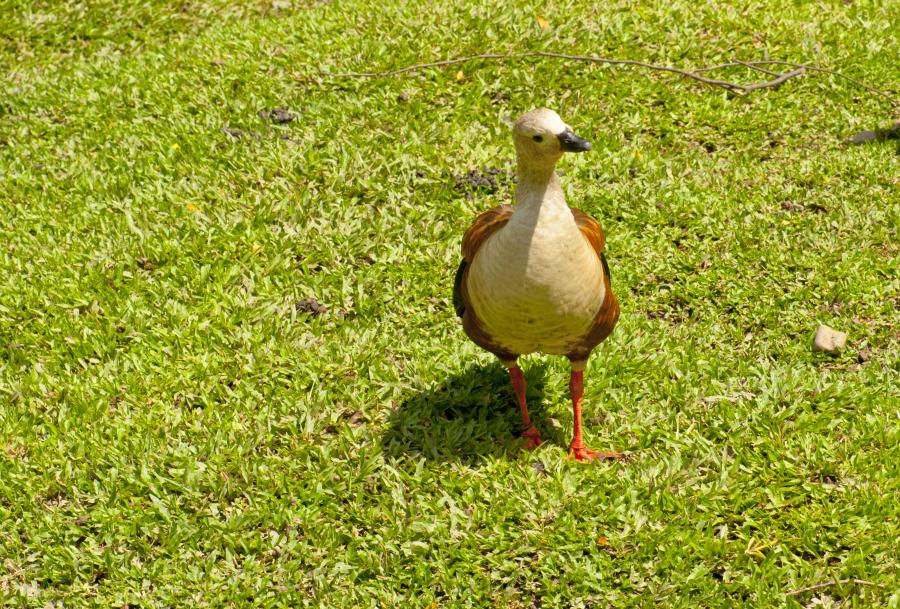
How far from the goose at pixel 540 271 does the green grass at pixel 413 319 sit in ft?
2.57

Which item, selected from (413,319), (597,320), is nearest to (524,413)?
(597,320)

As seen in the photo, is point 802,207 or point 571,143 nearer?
point 571,143

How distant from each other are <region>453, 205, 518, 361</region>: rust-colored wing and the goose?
2cm

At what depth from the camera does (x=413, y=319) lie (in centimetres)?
568

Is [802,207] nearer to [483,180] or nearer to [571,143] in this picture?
[483,180]

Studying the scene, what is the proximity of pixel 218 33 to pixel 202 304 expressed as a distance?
12.1 ft

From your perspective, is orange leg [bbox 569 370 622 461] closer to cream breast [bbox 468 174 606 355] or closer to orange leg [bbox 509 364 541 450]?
orange leg [bbox 509 364 541 450]

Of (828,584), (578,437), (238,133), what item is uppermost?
(238,133)

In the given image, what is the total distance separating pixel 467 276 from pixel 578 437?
41.3 inches

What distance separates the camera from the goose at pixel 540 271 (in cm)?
393

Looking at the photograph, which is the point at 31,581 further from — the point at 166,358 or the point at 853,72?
the point at 853,72

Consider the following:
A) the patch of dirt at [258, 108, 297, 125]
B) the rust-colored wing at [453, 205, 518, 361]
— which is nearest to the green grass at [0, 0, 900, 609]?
the patch of dirt at [258, 108, 297, 125]

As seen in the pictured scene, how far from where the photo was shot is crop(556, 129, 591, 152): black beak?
3.80 metres

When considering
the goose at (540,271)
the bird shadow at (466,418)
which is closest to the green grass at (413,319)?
the bird shadow at (466,418)
